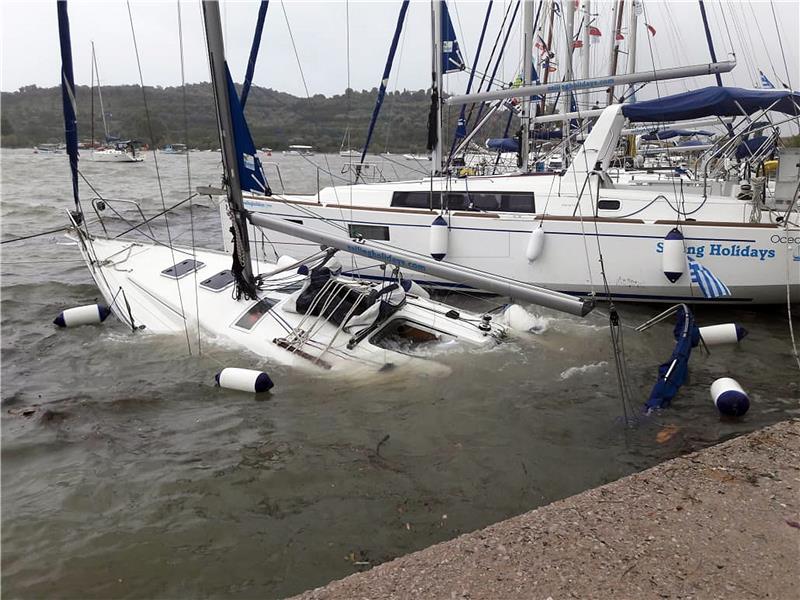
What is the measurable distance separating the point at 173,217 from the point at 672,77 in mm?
17834

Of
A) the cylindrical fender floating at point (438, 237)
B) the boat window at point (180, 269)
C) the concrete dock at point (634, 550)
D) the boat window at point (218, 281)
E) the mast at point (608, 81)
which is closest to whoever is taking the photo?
the concrete dock at point (634, 550)

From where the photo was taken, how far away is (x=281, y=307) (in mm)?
7527

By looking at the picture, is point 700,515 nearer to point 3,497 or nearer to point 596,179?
point 3,497

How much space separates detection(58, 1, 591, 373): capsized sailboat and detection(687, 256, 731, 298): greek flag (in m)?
3.31

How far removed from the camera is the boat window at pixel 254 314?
7441 mm

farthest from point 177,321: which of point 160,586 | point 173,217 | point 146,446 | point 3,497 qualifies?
point 173,217

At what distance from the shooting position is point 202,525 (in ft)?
13.8

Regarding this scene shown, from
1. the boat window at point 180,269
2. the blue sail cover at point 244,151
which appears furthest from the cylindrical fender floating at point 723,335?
the boat window at point 180,269

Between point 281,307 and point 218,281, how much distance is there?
140cm

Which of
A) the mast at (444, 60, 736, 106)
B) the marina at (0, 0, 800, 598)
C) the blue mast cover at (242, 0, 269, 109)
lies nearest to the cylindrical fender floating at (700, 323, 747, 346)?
the marina at (0, 0, 800, 598)

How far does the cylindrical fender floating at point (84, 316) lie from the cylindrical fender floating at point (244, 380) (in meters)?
3.28

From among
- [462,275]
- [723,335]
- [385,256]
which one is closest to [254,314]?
[385,256]

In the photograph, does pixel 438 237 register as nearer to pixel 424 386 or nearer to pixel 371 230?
pixel 371 230

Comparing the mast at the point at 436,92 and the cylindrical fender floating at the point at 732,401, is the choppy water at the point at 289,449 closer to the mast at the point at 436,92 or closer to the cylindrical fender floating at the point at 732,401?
the cylindrical fender floating at the point at 732,401
